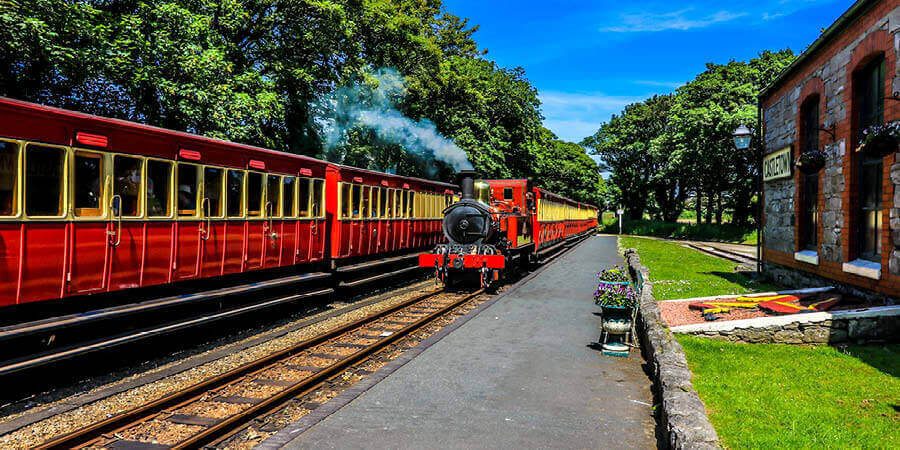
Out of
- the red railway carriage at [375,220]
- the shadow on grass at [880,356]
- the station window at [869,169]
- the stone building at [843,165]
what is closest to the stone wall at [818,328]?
the shadow on grass at [880,356]

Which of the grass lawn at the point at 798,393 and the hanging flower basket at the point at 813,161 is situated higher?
the hanging flower basket at the point at 813,161

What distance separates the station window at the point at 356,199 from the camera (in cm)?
1318

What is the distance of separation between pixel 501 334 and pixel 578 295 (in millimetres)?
5086

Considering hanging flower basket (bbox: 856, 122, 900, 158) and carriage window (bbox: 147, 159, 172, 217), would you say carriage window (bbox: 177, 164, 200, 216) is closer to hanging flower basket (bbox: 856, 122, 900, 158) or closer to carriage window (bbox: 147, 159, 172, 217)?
carriage window (bbox: 147, 159, 172, 217)

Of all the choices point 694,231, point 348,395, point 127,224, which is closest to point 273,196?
point 127,224

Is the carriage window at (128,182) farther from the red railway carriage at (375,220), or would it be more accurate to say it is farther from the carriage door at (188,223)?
the red railway carriage at (375,220)

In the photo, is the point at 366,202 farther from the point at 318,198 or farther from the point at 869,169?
the point at 869,169

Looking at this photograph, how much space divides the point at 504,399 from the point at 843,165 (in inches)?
326

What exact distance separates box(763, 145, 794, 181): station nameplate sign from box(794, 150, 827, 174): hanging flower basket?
1.87 meters

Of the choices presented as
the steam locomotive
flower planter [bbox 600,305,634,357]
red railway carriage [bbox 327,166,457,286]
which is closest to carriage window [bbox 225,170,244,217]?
red railway carriage [bbox 327,166,457,286]

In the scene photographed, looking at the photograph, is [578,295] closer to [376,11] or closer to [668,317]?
[668,317]

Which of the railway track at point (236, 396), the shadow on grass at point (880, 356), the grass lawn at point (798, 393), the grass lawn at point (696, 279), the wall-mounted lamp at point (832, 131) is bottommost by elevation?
the railway track at point (236, 396)

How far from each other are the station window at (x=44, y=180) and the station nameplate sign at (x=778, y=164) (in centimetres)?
1446

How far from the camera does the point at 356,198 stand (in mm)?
13297
